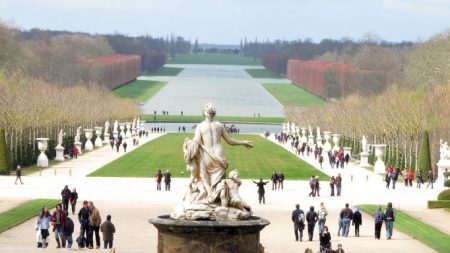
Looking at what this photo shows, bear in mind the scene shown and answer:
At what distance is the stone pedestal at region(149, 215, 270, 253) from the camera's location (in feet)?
71.5

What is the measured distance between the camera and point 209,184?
22453 millimetres

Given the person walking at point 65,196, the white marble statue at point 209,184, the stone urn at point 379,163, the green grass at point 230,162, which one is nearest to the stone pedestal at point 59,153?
the green grass at point 230,162

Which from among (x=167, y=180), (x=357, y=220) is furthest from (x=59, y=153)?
(x=357, y=220)

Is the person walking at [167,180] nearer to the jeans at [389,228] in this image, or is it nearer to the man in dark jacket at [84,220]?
the jeans at [389,228]

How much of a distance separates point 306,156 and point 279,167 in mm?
15914

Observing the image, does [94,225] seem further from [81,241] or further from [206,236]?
[206,236]

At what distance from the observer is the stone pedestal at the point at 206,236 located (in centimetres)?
2180

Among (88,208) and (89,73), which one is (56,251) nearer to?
(88,208)

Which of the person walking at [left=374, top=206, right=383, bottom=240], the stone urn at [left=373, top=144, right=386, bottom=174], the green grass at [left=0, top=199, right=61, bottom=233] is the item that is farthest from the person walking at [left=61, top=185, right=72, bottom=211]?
the stone urn at [left=373, top=144, right=386, bottom=174]

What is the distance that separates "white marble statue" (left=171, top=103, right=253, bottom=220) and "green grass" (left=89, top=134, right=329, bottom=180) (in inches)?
1891

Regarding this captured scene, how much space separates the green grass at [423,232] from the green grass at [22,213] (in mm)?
11025

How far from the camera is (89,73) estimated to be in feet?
600

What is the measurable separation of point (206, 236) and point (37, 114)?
6590cm

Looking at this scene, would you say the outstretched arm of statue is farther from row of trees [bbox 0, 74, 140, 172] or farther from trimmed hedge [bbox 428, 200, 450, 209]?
row of trees [bbox 0, 74, 140, 172]
